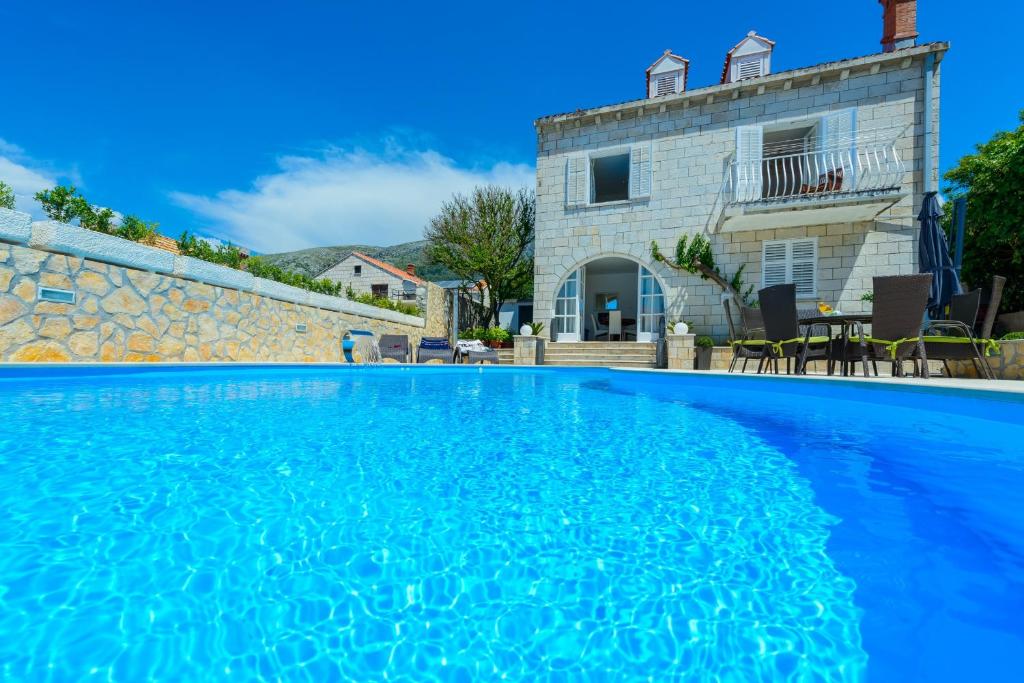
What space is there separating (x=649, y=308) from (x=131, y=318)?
9523 millimetres

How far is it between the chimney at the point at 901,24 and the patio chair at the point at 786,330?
24.9ft

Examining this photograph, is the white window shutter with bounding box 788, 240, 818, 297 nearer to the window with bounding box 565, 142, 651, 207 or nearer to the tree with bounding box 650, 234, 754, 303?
the tree with bounding box 650, 234, 754, 303

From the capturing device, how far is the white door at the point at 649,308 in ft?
33.2

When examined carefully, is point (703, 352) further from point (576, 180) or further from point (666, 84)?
point (666, 84)

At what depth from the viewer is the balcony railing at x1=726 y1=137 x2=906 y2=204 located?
27.6ft

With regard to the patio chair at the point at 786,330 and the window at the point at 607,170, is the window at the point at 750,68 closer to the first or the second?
the window at the point at 607,170

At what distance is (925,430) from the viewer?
2967 mm

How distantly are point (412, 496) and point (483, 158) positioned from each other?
56.3 ft

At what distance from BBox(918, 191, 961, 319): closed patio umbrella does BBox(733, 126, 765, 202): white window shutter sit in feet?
9.08

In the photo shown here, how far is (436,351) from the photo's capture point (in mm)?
10094

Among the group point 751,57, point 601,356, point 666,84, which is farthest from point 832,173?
point 601,356

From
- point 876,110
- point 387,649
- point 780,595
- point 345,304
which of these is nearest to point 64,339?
point 345,304

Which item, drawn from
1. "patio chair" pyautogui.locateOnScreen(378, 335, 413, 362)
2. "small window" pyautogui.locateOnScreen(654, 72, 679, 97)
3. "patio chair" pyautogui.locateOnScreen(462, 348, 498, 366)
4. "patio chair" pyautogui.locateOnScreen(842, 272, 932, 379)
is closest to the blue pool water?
"patio chair" pyautogui.locateOnScreen(842, 272, 932, 379)

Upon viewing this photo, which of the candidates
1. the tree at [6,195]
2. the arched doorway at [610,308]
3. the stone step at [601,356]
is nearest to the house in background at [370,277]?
the tree at [6,195]
